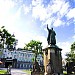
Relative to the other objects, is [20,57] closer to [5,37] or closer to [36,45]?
[36,45]

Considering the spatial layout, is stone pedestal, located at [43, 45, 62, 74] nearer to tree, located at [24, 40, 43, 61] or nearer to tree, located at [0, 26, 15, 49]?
tree, located at [0, 26, 15, 49]

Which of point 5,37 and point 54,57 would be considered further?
point 5,37

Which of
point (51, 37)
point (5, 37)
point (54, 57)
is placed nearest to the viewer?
point (54, 57)

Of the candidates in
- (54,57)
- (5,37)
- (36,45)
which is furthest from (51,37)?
(36,45)

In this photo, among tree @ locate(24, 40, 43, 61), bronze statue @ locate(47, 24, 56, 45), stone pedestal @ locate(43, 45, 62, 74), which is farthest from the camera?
tree @ locate(24, 40, 43, 61)

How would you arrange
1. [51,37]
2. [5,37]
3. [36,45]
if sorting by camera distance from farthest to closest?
1. [36,45]
2. [5,37]
3. [51,37]

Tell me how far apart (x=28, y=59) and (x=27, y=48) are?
244 inches

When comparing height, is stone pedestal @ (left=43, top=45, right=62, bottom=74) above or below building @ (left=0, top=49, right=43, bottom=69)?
below

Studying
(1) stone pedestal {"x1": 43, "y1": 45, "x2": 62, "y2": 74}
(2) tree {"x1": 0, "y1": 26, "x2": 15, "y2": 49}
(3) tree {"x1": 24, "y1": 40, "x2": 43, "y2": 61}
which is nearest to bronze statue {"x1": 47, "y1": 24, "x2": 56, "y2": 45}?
(1) stone pedestal {"x1": 43, "y1": 45, "x2": 62, "y2": 74}

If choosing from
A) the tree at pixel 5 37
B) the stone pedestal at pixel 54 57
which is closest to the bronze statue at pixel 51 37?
the stone pedestal at pixel 54 57

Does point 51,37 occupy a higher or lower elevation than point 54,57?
higher

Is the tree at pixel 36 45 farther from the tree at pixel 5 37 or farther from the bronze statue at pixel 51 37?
the bronze statue at pixel 51 37

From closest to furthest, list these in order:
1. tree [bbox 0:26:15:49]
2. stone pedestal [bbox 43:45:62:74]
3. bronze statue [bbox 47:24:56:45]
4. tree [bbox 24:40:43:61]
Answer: stone pedestal [bbox 43:45:62:74]
bronze statue [bbox 47:24:56:45]
tree [bbox 0:26:15:49]
tree [bbox 24:40:43:61]

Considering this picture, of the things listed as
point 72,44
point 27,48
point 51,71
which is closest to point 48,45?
point 51,71
